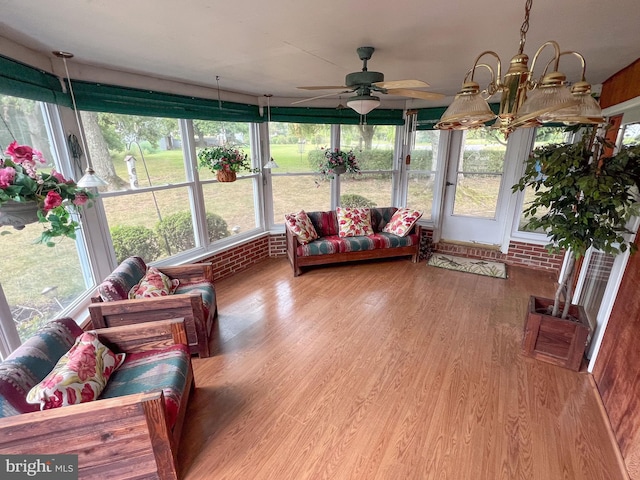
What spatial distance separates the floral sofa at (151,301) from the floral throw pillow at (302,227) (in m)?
1.38

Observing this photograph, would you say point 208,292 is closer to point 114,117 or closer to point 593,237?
point 114,117

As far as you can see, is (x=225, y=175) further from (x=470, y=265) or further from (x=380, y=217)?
(x=470, y=265)

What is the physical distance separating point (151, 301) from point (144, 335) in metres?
0.32

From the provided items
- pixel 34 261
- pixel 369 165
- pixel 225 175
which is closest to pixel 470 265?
pixel 369 165

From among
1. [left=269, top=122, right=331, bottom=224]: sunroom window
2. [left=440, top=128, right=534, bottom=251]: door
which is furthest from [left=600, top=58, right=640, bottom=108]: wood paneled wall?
[left=269, top=122, right=331, bottom=224]: sunroom window

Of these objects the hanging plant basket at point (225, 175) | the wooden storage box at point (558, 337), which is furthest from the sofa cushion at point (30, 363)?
the wooden storage box at point (558, 337)

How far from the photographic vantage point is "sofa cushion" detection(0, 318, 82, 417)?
1213 millimetres

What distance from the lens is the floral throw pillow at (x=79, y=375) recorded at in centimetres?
126

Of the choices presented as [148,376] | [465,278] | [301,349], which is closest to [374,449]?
[301,349]

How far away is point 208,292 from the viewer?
8.48 feet

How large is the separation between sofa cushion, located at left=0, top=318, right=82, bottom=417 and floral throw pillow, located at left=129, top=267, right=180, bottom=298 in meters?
0.56

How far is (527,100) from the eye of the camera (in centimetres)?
101

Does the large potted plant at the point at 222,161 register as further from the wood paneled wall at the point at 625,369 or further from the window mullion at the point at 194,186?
the wood paneled wall at the point at 625,369

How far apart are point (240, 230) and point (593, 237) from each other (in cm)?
361
